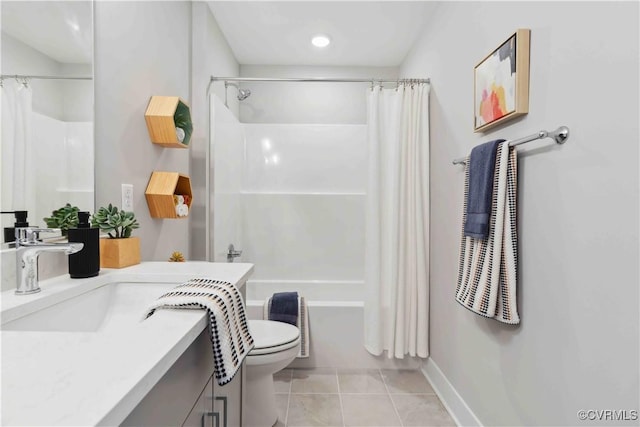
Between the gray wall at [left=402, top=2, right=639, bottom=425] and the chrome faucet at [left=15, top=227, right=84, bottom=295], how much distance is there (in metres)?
1.47

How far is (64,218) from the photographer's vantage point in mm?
1098

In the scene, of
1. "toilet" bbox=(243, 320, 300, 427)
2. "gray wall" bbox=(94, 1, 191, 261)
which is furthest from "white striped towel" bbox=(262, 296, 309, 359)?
"gray wall" bbox=(94, 1, 191, 261)

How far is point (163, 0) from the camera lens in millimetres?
1804

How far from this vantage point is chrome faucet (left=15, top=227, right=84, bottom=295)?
86cm

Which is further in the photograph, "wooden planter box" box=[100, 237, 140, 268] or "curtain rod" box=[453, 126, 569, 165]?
"wooden planter box" box=[100, 237, 140, 268]

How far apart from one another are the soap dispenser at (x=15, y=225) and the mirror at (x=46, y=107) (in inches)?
0.6

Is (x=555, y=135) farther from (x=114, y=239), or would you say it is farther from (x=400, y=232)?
(x=114, y=239)

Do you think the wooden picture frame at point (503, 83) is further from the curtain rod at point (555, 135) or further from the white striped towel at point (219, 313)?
the white striped towel at point (219, 313)

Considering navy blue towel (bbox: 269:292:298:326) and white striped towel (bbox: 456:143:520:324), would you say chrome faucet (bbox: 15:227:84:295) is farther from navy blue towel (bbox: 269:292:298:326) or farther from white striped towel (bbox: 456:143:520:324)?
navy blue towel (bbox: 269:292:298:326)

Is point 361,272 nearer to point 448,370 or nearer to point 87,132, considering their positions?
point 448,370

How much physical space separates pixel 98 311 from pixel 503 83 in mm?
1646

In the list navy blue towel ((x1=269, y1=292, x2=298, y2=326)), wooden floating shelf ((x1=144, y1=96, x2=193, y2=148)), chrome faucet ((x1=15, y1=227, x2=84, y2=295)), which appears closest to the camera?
chrome faucet ((x1=15, y1=227, x2=84, y2=295))

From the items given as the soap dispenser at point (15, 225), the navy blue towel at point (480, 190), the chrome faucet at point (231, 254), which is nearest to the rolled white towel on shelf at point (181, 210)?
the soap dispenser at point (15, 225)

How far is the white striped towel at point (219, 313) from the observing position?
75 centimetres
